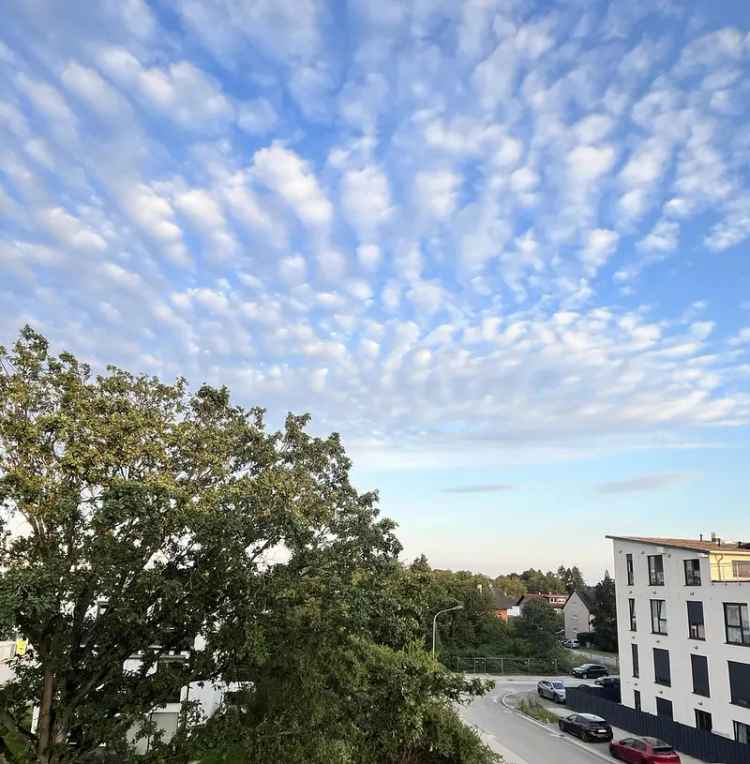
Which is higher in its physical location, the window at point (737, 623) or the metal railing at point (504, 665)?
the window at point (737, 623)

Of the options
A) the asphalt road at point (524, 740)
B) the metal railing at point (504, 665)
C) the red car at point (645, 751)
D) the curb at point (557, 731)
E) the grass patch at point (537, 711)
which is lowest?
the asphalt road at point (524, 740)

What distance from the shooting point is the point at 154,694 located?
12516 mm

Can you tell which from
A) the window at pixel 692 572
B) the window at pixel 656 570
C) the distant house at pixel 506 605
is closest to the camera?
the window at pixel 692 572

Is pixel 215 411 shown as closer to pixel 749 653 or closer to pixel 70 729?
pixel 70 729

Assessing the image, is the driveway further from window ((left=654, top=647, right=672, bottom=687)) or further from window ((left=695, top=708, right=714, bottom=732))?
window ((left=654, top=647, right=672, bottom=687))

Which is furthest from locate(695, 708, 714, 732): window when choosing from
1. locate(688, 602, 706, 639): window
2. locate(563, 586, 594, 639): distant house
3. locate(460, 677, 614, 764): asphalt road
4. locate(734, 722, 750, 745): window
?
locate(563, 586, 594, 639): distant house

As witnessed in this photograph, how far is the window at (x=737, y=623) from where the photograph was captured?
23.7 metres

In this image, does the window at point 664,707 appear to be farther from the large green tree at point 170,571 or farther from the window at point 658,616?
the large green tree at point 170,571

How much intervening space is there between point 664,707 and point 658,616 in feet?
12.5

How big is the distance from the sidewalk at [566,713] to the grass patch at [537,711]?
16.5 inches

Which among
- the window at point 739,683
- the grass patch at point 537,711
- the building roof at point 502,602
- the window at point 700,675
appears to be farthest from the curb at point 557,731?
the building roof at point 502,602

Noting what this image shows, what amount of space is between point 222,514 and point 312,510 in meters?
2.52

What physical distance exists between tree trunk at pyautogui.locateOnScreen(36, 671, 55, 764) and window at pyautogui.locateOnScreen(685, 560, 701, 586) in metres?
25.0

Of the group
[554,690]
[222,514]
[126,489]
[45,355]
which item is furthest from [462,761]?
[554,690]
